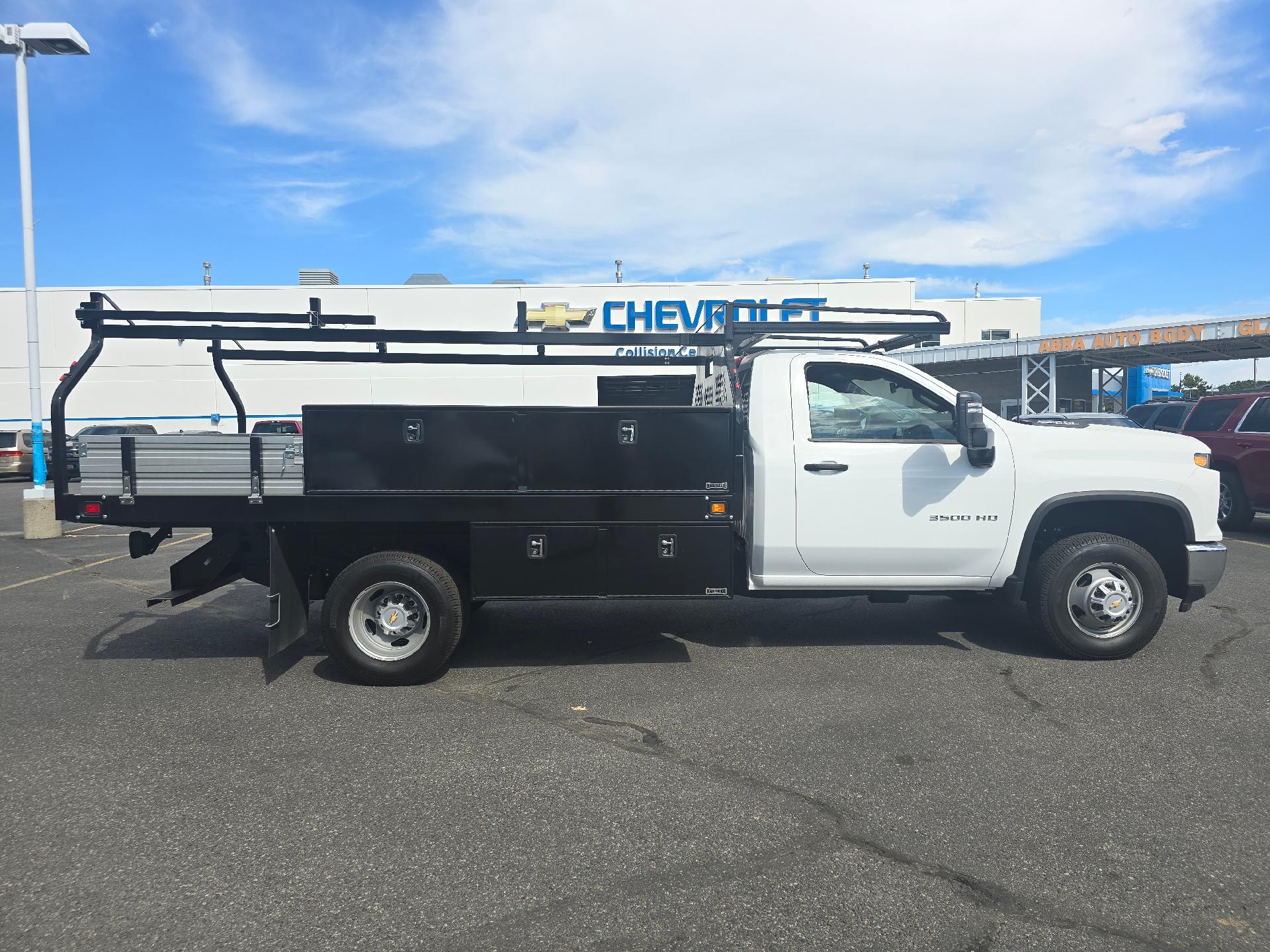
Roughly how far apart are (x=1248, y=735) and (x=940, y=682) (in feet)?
5.04

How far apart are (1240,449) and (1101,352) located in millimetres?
15293

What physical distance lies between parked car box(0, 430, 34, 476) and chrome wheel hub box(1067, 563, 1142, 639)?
2744 cm

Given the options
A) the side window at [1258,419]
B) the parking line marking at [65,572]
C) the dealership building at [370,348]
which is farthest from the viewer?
A: the dealership building at [370,348]

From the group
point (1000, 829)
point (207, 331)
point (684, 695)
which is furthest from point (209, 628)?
point (1000, 829)

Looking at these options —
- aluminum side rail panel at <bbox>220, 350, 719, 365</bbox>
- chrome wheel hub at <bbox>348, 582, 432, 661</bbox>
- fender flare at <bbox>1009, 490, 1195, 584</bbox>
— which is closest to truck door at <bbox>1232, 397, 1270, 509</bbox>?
fender flare at <bbox>1009, 490, 1195, 584</bbox>

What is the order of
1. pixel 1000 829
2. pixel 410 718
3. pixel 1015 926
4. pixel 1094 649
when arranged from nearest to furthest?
Answer: pixel 1015 926 → pixel 1000 829 → pixel 410 718 → pixel 1094 649

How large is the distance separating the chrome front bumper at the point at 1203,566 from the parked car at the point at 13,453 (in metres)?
28.0

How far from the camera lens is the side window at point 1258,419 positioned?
11.4m

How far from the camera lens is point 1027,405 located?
26.8 meters

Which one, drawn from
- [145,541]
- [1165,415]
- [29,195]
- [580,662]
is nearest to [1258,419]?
[1165,415]

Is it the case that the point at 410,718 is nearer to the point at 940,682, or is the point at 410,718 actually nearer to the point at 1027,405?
the point at 940,682

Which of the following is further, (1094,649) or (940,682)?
(1094,649)

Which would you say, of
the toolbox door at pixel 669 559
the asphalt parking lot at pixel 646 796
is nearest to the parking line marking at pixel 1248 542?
the asphalt parking lot at pixel 646 796

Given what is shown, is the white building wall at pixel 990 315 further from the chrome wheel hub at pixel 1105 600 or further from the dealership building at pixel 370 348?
the chrome wheel hub at pixel 1105 600
